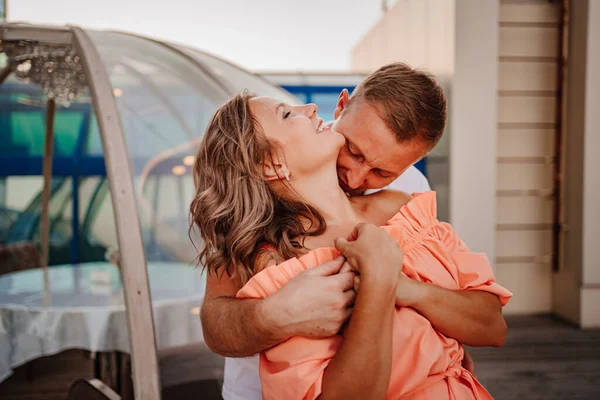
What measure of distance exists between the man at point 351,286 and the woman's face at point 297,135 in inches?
3.9

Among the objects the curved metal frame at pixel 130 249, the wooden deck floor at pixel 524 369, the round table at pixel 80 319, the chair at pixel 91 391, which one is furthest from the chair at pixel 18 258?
the curved metal frame at pixel 130 249

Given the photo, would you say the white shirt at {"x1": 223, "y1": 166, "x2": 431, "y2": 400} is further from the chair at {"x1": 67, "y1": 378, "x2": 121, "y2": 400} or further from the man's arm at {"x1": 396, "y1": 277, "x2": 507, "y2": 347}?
the chair at {"x1": 67, "y1": 378, "x2": 121, "y2": 400}

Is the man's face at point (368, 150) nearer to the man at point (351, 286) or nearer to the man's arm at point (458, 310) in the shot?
the man at point (351, 286)

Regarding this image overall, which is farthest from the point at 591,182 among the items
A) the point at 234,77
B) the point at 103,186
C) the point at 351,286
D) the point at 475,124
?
the point at 103,186

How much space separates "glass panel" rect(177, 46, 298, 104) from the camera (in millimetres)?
2766

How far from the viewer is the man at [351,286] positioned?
2.94 ft

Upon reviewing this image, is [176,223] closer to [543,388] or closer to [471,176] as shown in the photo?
[471,176]

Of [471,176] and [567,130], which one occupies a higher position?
[567,130]

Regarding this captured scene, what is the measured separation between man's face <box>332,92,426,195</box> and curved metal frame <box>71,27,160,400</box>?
57 centimetres

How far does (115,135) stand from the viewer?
4.75ft

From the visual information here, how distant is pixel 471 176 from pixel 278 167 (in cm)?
350

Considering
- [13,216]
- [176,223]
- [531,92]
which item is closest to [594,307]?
[531,92]

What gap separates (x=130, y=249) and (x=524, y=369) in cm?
283

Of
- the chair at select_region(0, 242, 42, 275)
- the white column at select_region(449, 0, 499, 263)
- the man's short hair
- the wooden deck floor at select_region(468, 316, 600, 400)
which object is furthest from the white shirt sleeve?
the chair at select_region(0, 242, 42, 275)
